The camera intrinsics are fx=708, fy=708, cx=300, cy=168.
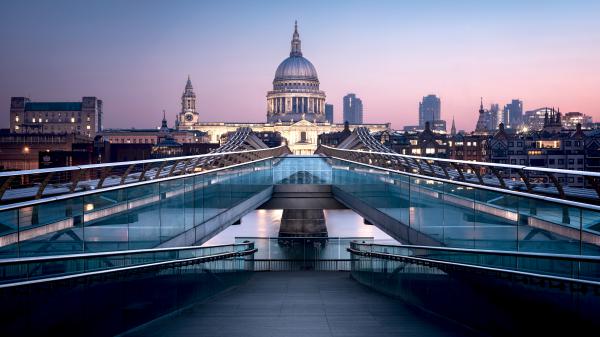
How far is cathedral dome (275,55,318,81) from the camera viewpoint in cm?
18900

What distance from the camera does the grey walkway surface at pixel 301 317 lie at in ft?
25.0

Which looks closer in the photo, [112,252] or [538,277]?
[538,277]

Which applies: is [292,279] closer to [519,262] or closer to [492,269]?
[492,269]

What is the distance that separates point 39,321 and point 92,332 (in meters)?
0.91

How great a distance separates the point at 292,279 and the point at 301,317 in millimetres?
5415

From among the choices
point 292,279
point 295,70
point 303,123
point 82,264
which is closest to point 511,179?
point 292,279

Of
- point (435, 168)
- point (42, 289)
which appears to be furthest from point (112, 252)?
point (435, 168)

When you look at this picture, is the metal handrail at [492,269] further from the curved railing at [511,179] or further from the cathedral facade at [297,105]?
the cathedral facade at [297,105]

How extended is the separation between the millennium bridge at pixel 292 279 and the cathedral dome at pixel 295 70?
177 metres

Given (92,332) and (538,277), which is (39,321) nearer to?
(92,332)

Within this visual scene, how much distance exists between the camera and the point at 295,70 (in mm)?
189750

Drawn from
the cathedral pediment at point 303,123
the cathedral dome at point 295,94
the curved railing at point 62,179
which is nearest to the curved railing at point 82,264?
the curved railing at point 62,179

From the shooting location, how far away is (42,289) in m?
6.32

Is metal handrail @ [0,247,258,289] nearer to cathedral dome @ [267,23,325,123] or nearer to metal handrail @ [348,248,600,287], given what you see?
metal handrail @ [348,248,600,287]
